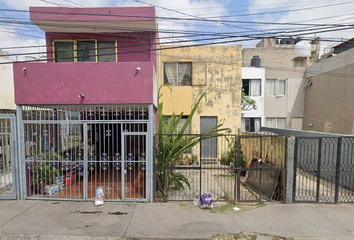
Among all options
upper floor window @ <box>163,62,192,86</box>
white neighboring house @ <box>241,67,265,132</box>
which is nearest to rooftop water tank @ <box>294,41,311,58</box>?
white neighboring house @ <box>241,67,265,132</box>

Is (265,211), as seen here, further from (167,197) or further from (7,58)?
(7,58)

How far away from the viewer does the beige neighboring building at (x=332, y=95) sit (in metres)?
11.0

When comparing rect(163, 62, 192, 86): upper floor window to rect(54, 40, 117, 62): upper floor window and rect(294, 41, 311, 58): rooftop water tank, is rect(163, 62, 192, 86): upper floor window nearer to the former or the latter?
rect(54, 40, 117, 62): upper floor window

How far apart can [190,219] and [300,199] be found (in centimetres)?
320

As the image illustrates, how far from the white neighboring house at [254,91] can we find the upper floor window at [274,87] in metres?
1.72

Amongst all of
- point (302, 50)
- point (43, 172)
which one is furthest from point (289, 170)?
point (302, 50)

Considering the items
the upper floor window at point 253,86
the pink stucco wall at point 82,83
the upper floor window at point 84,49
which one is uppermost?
the upper floor window at point 84,49

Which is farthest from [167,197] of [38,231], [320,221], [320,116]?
[320,116]

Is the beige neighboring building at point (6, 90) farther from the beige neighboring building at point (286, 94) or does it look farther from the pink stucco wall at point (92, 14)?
the beige neighboring building at point (286, 94)

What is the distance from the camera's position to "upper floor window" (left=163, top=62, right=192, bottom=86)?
33.5ft

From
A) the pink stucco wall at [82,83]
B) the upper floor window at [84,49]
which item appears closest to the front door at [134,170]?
the pink stucco wall at [82,83]

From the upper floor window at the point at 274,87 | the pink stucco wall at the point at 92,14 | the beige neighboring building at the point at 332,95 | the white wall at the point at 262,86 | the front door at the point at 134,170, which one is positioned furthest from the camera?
the upper floor window at the point at 274,87

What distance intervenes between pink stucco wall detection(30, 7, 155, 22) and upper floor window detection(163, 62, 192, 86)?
373 centimetres

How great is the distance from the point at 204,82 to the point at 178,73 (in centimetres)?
149
